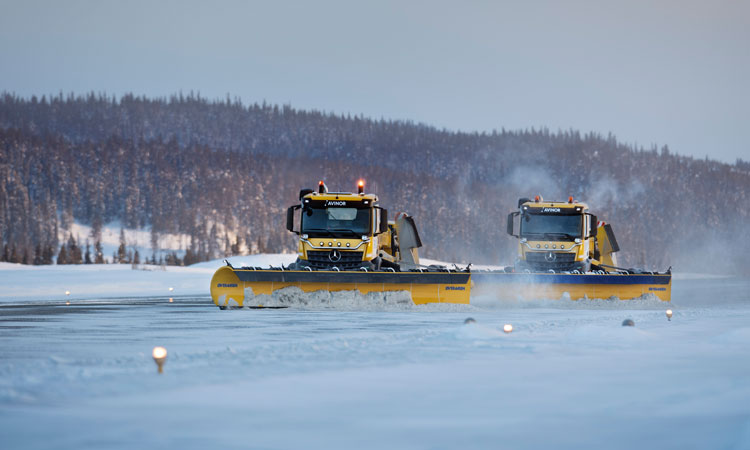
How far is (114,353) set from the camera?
13.6m

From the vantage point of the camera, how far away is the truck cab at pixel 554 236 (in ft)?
97.9

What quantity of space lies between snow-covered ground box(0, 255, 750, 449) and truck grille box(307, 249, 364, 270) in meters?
6.01

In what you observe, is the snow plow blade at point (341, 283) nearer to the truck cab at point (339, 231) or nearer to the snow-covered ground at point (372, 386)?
the truck cab at point (339, 231)

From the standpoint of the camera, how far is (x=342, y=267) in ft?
85.4

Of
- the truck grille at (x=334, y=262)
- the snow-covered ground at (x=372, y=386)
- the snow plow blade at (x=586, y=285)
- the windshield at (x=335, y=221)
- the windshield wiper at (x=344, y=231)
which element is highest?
the windshield at (x=335, y=221)

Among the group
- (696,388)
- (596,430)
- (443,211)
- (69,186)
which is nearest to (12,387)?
(596,430)

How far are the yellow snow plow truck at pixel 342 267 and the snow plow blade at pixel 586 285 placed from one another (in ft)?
9.13

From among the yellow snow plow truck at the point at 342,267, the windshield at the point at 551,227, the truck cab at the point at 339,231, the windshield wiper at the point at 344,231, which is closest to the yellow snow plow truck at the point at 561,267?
the windshield at the point at 551,227

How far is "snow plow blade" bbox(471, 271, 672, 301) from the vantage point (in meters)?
27.4

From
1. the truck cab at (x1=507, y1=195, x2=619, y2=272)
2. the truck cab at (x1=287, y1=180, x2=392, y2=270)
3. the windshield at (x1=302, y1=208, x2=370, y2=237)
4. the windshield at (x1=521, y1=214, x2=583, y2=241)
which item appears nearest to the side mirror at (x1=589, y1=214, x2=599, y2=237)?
the truck cab at (x1=507, y1=195, x2=619, y2=272)

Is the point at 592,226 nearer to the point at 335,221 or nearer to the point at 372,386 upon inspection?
the point at 335,221

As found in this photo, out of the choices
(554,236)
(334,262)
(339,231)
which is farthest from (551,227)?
(334,262)

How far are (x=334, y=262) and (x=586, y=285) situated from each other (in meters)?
7.48

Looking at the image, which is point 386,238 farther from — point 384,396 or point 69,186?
point 69,186
